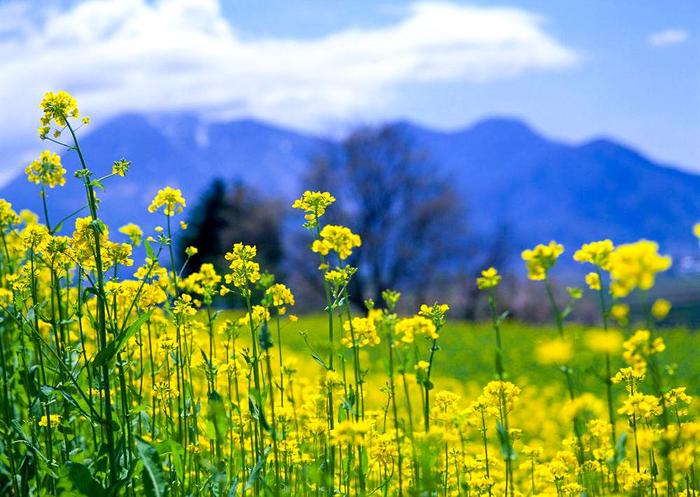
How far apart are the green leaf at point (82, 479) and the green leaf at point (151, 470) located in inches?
8.9

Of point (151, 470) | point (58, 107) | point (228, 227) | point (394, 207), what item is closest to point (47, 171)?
point (58, 107)

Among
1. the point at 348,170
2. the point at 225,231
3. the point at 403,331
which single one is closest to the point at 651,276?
the point at 403,331

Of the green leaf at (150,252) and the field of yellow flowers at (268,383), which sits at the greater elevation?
the green leaf at (150,252)

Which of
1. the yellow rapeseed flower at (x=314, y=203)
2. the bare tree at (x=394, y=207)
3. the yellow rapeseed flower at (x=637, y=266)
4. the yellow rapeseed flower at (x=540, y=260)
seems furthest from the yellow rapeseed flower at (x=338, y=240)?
the bare tree at (x=394, y=207)

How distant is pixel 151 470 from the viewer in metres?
3.25

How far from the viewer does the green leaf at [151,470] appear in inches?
128

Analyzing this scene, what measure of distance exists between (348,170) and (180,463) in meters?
41.7

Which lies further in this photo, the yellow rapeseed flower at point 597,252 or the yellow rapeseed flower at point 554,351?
the yellow rapeseed flower at point 597,252

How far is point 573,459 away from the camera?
181 inches

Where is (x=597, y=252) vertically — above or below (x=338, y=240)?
below

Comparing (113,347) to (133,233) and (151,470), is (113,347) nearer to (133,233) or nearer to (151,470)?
(151,470)

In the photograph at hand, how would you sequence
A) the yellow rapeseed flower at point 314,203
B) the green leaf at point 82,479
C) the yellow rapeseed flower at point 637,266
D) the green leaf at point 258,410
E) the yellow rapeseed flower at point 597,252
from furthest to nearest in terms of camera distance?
1. the yellow rapeseed flower at point 314,203
2. the green leaf at point 82,479
3. the green leaf at point 258,410
4. the yellow rapeseed flower at point 597,252
5. the yellow rapeseed flower at point 637,266

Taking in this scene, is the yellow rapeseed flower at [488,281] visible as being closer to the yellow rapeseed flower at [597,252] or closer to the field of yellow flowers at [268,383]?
the field of yellow flowers at [268,383]

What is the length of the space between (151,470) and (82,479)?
33 centimetres
